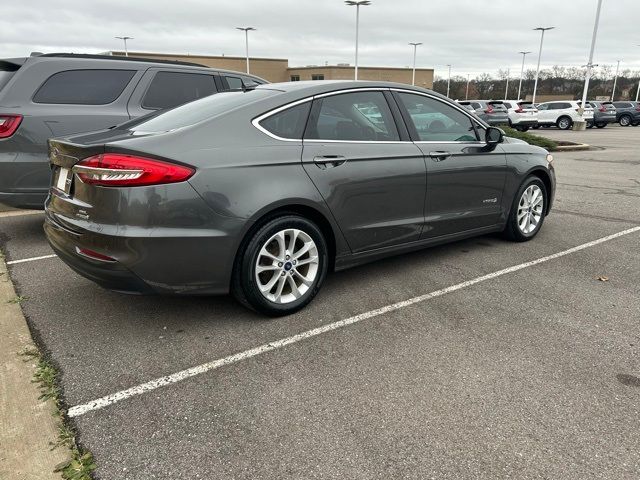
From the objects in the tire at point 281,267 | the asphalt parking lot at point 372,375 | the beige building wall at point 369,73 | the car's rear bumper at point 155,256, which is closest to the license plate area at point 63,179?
the car's rear bumper at point 155,256

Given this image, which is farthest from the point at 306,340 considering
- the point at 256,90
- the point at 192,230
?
the point at 256,90

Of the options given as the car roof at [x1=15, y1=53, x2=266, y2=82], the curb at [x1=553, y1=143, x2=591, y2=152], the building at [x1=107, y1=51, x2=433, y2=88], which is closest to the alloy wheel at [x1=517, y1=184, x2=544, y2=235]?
the car roof at [x1=15, y1=53, x2=266, y2=82]

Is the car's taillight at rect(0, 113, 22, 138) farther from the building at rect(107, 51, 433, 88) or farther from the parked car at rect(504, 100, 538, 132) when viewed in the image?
the building at rect(107, 51, 433, 88)

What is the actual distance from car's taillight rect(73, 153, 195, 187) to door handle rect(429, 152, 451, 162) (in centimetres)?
216

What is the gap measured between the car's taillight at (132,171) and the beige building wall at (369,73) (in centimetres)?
5452

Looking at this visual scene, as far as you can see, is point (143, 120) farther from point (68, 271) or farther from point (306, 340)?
point (306, 340)

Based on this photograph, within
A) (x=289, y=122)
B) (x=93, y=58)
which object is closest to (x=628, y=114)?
(x=93, y=58)

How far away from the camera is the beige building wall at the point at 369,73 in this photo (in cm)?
6115

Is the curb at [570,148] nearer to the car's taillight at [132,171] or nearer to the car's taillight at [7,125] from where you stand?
the car's taillight at [7,125]

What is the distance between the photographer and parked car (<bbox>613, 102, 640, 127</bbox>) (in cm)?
3447

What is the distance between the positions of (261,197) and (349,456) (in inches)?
65.4

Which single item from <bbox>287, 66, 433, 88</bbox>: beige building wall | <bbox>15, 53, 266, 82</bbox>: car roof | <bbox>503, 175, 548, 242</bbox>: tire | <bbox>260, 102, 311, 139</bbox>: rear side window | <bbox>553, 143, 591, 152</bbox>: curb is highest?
<bbox>287, 66, 433, 88</bbox>: beige building wall

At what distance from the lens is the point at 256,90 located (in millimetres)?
3938

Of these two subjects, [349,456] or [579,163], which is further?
[579,163]
